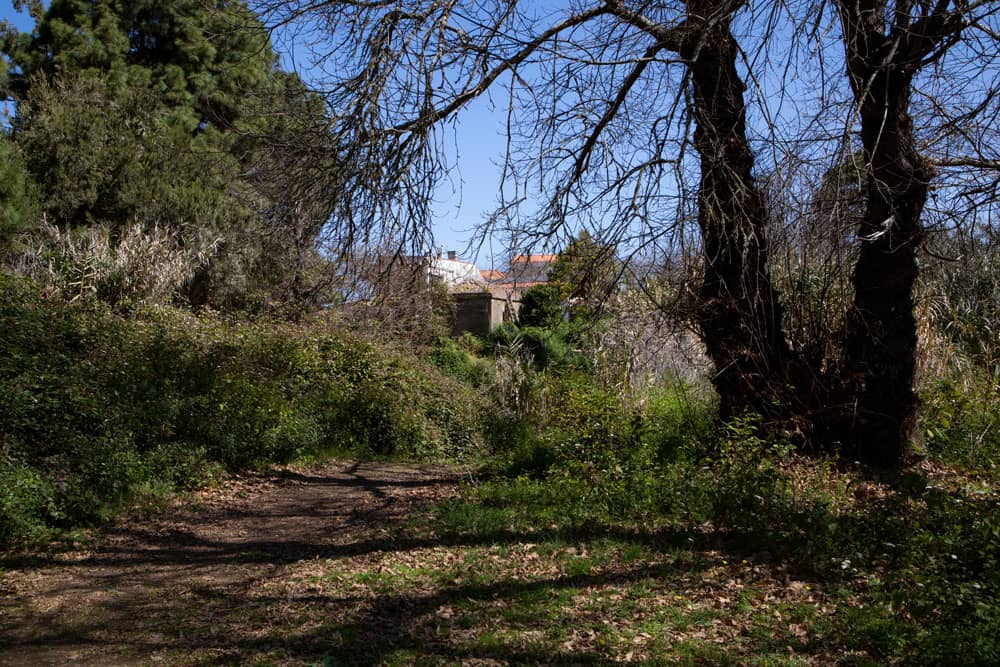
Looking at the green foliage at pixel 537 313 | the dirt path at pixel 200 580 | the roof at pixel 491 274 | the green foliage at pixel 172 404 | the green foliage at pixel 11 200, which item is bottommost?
the dirt path at pixel 200 580

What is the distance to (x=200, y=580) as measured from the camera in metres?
6.00

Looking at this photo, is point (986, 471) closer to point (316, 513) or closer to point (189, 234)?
point (316, 513)

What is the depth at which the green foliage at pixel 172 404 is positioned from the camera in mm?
7082

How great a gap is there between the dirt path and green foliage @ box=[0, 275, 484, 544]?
0.52 metres

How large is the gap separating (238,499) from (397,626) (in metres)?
4.43

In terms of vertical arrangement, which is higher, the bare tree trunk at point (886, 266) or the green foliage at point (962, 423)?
the bare tree trunk at point (886, 266)

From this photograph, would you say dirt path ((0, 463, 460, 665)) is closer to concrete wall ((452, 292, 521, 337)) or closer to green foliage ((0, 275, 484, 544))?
green foliage ((0, 275, 484, 544))

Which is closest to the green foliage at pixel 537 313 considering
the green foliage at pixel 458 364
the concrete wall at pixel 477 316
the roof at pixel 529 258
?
the green foliage at pixel 458 364

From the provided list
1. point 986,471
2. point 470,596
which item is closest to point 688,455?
point 986,471

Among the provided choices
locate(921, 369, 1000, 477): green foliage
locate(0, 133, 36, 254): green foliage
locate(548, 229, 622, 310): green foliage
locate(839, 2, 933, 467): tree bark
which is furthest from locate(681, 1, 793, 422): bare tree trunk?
locate(0, 133, 36, 254): green foliage

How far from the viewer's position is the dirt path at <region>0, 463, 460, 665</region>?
4680mm

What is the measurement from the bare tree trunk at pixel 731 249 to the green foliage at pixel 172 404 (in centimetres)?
413

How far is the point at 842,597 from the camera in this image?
16.6 feet

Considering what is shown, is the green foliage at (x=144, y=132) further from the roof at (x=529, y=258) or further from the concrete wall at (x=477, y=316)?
the concrete wall at (x=477, y=316)
